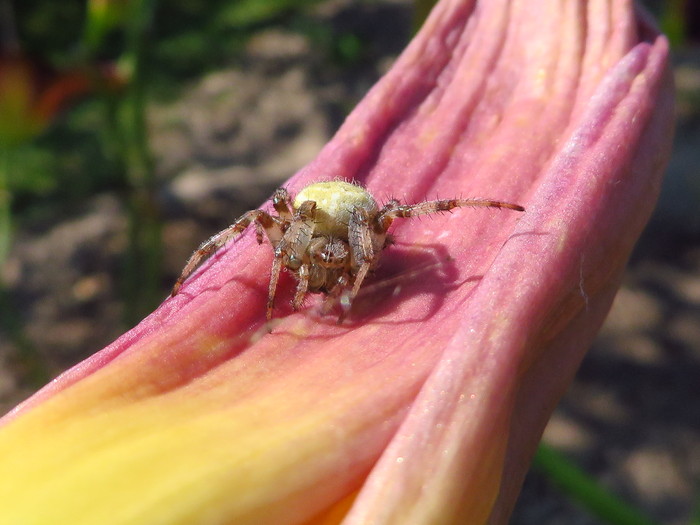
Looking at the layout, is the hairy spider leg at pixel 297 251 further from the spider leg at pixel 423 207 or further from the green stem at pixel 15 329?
the green stem at pixel 15 329

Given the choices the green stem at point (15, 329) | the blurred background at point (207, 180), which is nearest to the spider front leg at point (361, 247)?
the blurred background at point (207, 180)

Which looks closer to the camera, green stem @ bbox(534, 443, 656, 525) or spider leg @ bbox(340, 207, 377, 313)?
spider leg @ bbox(340, 207, 377, 313)

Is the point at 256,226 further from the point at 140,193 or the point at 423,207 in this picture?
the point at 140,193

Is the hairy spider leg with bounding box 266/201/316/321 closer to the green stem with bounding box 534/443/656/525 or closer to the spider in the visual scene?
the spider

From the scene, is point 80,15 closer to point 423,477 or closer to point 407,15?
point 407,15

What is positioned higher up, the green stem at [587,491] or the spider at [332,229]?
the spider at [332,229]

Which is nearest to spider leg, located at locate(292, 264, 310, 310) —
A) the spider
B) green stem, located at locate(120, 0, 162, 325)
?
the spider
